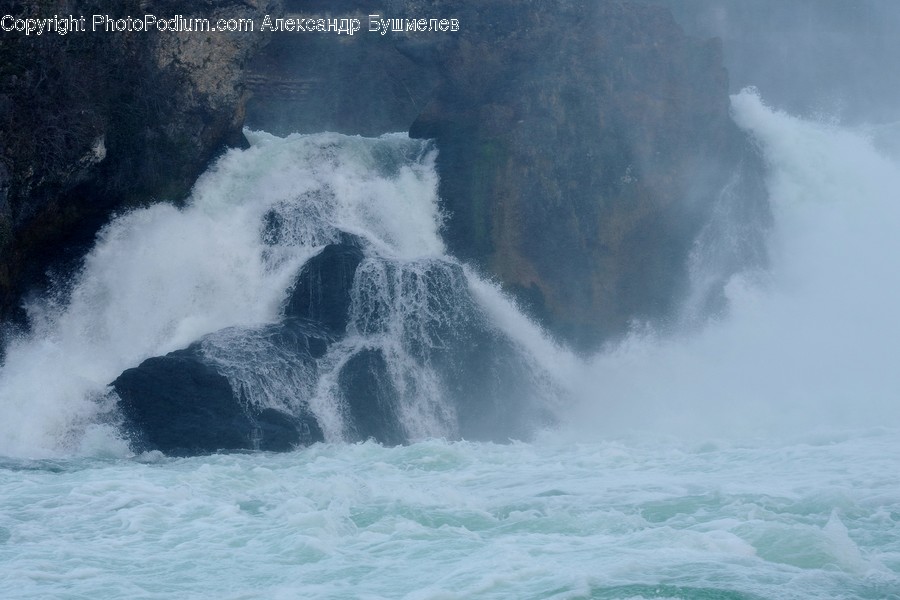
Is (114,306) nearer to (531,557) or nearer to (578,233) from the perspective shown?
(578,233)

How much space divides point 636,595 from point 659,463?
5.60m

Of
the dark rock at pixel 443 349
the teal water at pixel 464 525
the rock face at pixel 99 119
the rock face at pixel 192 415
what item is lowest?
the teal water at pixel 464 525

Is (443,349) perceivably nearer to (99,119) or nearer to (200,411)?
(200,411)

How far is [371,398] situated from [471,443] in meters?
1.85

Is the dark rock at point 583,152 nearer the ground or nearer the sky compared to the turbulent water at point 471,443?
nearer the sky

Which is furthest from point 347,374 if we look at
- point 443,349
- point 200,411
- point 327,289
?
point 200,411

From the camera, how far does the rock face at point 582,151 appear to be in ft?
71.5

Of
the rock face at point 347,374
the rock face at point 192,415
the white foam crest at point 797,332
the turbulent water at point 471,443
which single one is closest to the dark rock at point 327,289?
the rock face at point 347,374

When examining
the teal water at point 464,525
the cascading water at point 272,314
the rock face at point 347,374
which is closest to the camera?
the teal water at point 464,525

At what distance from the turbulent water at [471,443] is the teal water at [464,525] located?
40 millimetres

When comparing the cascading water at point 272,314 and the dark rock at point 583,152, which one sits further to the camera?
the dark rock at point 583,152

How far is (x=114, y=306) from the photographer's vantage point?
1881 cm

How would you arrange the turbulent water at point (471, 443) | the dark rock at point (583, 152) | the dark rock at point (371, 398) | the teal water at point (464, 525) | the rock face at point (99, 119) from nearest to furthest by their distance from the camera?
the teal water at point (464, 525)
the turbulent water at point (471, 443)
the dark rock at point (371, 398)
the rock face at point (99, 119)
the dark rock at point (583, 152)

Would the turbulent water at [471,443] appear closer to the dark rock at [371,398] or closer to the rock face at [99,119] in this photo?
the dark rock at [371,398]
